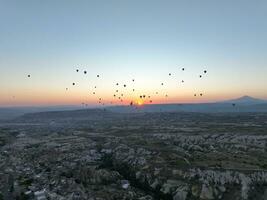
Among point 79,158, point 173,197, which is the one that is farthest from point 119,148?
point 173,197

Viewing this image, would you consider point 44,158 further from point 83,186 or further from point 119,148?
point 83,186

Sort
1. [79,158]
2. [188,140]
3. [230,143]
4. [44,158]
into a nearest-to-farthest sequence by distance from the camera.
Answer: [79,158] → [44,158] → [230,143] → [188,140]

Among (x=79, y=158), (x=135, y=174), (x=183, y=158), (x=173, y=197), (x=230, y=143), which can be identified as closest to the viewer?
(x=173, y=197)

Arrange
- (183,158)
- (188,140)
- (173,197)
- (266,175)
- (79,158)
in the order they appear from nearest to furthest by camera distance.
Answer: (173,197)
(266,175)
(183,158)
(79,158)
(188,140)

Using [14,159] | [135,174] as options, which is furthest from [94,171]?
[14,159]

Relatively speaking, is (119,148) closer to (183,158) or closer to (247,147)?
(183,158)

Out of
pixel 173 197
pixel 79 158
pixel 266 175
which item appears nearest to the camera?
pixel 173 197

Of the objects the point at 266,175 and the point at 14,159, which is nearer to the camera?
the point at 266,175

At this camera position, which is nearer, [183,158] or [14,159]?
[183,158]
